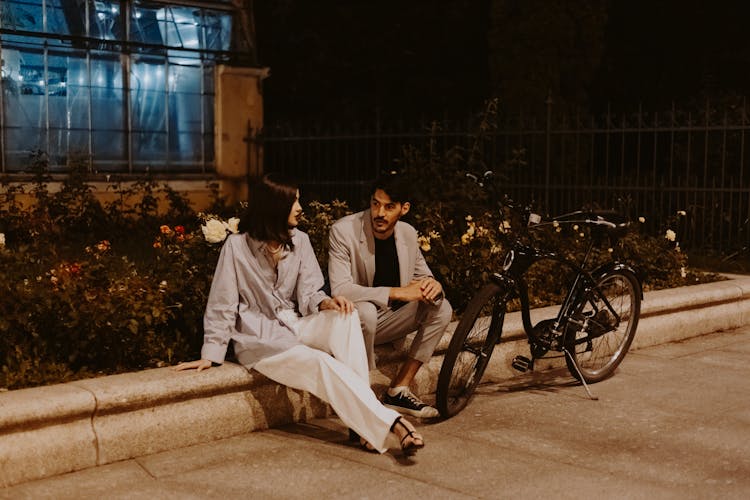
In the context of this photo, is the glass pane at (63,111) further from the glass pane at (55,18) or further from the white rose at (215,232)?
the white rose at (215,232)

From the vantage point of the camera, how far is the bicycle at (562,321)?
19.4ft

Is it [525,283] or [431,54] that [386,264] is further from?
[431,54]

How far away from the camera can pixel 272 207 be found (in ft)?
17.9

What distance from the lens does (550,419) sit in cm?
588

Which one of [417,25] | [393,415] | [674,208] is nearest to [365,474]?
[393,415]

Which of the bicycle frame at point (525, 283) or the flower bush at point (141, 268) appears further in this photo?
the bicycle frame at point (525, 283)

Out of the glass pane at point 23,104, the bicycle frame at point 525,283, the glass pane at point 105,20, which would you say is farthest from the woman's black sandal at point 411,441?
the glass pane at point 105,20

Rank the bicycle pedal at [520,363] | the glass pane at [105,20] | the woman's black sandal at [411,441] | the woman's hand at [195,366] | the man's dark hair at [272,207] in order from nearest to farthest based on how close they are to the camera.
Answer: the woman's black sandal at [411,441]
the woman's hand at [195,366]
the man's dark hair at [272,207]
the bicycle pedal at [520,363]
the glass pane at [105,20]

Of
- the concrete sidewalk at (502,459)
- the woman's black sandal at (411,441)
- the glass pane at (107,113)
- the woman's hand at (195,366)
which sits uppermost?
the glass pane at (107,113)

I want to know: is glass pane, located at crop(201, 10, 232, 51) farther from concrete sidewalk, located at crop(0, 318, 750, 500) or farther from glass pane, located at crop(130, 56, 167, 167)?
concrete sidewalk, located at crop(0, 318, 750, 500)

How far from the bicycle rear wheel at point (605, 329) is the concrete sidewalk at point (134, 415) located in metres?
1.17

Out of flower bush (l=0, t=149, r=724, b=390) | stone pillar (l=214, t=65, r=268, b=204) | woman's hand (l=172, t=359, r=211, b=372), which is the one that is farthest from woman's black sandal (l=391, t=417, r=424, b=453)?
stone pillar (l=214, t=65, r=268, b=204)

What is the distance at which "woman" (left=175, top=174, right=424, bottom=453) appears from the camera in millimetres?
5148

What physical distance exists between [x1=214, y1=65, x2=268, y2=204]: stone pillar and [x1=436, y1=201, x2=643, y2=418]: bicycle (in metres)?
9.52
